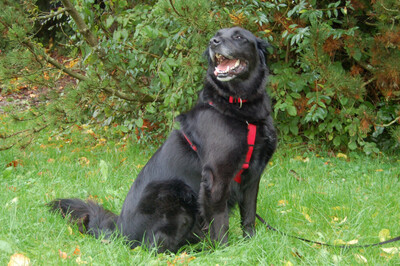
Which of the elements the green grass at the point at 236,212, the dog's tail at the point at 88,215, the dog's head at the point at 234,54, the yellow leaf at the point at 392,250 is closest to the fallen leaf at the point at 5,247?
the green grass at the point at 236,212

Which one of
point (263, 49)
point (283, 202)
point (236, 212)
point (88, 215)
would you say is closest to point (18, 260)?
point (88, 215)

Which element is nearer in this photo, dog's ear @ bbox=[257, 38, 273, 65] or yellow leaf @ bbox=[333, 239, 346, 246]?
yellow leaf @ bbox=[333, 239, 346, 246]

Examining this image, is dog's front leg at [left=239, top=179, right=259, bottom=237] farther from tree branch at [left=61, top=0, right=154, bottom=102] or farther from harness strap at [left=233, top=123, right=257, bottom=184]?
tree branch at [left=61, top=0, right=154, bottom=102]

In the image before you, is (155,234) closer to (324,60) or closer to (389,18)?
(324,60)

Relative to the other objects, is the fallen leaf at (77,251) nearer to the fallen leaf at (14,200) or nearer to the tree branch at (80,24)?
the fallen leaf at (14,200)

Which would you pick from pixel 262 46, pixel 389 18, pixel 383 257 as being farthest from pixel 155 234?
pixel 389 18

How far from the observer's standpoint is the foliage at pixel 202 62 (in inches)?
131

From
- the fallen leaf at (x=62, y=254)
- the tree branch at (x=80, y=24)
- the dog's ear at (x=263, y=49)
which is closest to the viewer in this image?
the fallen leaf at (x=62, y=254)

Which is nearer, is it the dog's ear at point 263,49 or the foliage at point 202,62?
the dog's ear at point 263,49

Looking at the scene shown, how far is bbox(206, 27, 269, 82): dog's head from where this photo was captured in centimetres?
271

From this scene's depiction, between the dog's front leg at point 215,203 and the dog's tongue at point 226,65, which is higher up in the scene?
the dog's tongue at point 226,65

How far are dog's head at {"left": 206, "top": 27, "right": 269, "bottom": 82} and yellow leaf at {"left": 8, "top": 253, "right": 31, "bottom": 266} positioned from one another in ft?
5.27

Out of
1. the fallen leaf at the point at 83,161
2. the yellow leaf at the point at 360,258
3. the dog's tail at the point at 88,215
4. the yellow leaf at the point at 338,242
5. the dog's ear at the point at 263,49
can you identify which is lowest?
the fallen leaf at the point at 83,161

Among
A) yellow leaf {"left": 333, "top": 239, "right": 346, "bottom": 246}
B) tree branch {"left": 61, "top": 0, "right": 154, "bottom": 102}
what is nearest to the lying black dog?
yellow leaf {"left": 333, "top": 239, "right": 346, "bottom": 246}
